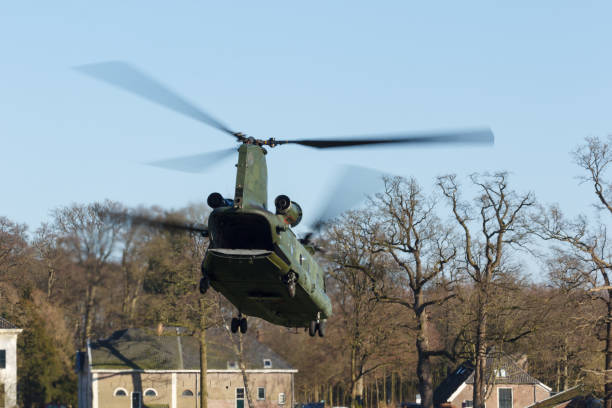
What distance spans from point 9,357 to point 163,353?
12.9 meters

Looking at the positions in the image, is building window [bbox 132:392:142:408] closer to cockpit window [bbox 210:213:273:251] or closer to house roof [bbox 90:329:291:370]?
house roof [bbox 90:329:291:370]

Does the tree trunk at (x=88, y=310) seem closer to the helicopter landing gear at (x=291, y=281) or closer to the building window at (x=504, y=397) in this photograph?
the building window at (x=504, y=397)

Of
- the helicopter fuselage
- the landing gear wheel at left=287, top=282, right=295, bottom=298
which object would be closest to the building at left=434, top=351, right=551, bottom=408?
the helicopter fuselage

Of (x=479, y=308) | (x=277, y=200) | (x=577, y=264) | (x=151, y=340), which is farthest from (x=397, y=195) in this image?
(x=277, y=200)

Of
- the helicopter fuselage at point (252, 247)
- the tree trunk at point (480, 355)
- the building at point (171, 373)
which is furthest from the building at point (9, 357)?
the helicopter fuselage at point (252, 247)

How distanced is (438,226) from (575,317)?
12.3 m

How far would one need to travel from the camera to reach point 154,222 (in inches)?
1064

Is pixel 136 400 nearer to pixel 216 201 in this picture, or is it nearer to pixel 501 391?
pixel 501 391

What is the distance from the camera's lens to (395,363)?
68125mm

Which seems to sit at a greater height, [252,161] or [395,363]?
[252,161]

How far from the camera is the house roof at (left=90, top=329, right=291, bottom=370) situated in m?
75.8

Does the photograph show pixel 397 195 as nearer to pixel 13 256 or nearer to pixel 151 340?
pixel 151 340

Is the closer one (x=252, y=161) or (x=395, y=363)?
(x=252, y=161)

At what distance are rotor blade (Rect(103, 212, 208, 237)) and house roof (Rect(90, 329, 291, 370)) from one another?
155 feet
